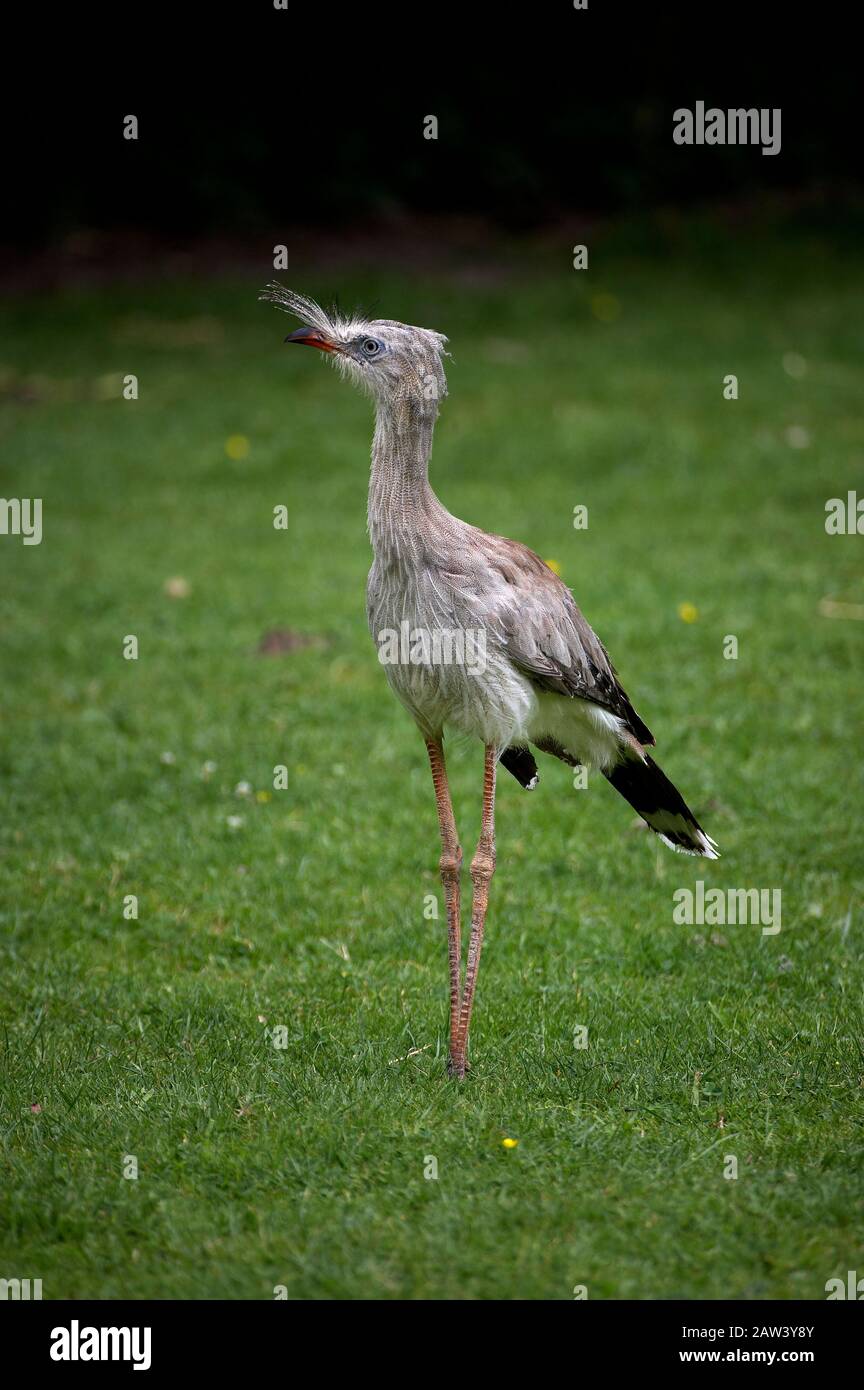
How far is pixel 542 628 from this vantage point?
4539 millimetres

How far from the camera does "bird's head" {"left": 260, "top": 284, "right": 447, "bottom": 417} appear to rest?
4.26m

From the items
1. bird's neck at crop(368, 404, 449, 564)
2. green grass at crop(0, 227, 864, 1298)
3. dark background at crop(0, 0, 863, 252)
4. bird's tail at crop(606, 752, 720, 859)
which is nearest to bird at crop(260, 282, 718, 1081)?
bird's neck at crop(368, 404, 449, 564)

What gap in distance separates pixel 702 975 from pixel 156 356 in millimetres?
10270

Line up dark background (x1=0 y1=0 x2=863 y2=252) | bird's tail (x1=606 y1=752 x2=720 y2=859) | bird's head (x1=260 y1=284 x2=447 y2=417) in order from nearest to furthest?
bird's head (x1=260 y1=284 x2=447 y2=417) < bird's tail (x1=606 y1=752 x2=720 y2=859) < dark background (x1=0 y1=0 x2=863 y2=252)

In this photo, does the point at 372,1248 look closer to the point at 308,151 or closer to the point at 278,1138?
the point at 278,1138

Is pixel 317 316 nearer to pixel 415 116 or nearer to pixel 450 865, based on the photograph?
pixel 450 865

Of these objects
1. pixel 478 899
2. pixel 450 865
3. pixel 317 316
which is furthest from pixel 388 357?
pixel 478 899

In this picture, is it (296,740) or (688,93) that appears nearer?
(296,740)

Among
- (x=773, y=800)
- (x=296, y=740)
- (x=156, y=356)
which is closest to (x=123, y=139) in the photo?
(x=156, y=356)

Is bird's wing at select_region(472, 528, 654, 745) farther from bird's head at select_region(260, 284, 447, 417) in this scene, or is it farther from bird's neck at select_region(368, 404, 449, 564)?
bird's head at select_region(260, 284, 447, 417)

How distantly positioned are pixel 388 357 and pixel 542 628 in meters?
0.96

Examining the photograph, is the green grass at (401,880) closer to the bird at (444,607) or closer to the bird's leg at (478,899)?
the bird's leg at (478,899)

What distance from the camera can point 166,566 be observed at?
32.2ft

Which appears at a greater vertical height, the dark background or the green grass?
the dark background
